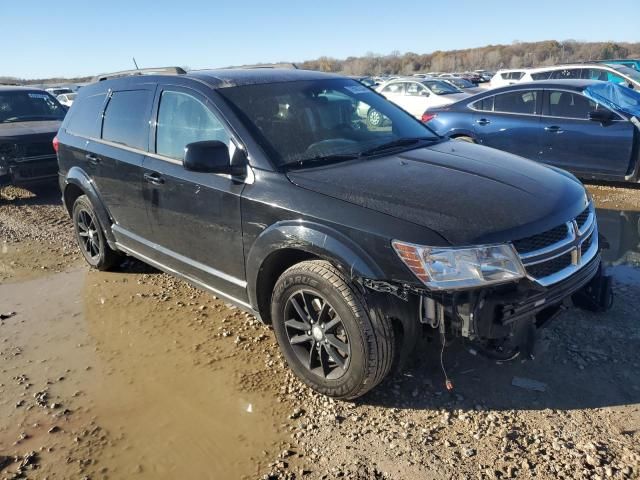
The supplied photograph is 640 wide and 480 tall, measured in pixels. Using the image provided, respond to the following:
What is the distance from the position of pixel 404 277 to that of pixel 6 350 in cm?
319

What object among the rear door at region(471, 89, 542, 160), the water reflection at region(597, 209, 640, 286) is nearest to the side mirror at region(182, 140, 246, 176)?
the water reflection at region(597, 209, 640, 286)

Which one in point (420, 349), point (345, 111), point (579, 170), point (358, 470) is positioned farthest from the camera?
point (579, 170)

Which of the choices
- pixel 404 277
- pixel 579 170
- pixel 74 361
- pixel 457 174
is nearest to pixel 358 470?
pixel 404 277

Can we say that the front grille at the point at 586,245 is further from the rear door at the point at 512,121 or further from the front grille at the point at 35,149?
the front grille at the point at 35,149

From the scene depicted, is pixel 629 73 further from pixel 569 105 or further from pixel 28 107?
pixel 28 107

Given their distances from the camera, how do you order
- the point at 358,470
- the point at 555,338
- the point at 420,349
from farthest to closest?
the point at 555,338 < the point at 420,349 < the point at 358,470

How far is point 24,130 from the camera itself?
8.35m

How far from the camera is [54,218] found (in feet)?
24.4

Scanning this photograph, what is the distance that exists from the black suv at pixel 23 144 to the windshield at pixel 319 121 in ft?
19.2

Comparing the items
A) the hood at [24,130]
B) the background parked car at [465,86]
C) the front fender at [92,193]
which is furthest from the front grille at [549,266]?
the background parked car at [465,86]

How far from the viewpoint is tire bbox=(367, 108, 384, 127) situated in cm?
398

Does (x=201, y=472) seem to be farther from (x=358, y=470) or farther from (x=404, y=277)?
(x=404, y=277)

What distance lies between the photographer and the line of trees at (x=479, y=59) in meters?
81.5

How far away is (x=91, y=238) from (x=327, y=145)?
3.01 m
